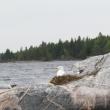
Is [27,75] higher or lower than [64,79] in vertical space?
lower

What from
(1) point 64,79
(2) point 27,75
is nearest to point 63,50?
(2) point 27,75

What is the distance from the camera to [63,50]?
401 feet

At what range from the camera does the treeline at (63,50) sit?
379 feet

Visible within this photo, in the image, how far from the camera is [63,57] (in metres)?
120

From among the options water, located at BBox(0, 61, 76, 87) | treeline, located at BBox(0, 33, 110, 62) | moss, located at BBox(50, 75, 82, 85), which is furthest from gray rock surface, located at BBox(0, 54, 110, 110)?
treeline, located at BBox(0, 33, 110, 62)

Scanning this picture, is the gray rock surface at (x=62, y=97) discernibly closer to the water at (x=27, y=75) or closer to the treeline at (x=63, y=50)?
the water at (x=27, y=75)

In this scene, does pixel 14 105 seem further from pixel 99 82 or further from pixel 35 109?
pixel 99 82

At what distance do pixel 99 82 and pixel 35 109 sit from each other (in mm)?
1691

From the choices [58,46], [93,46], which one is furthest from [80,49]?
[58,46]

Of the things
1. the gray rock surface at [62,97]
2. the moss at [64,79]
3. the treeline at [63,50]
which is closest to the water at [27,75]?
the moss at [64,79]

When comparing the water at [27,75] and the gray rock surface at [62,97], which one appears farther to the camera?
the water at [27,75]

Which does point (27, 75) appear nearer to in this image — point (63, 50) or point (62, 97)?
point (62, 97)

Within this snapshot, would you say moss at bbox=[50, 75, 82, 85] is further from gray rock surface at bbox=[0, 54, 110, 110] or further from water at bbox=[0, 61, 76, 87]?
gray rock surface at bbox=[0, 54, 110, 110]

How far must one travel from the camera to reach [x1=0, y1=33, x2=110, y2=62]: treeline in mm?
115481
